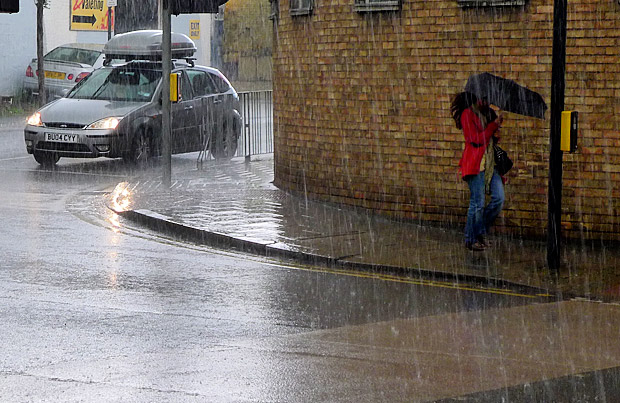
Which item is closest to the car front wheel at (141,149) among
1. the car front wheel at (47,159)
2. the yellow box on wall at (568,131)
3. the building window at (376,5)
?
the car front wheel at (47,159)

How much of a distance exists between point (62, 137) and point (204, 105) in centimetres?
312

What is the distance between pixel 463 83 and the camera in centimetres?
1345

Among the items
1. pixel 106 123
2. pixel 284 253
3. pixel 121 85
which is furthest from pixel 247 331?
pixel 121 85

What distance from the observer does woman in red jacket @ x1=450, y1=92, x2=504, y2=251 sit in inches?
451

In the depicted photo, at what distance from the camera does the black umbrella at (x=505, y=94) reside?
1127cm

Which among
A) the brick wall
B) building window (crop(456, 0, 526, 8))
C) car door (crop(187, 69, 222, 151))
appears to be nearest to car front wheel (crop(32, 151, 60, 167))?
car door (crop(187, 69, 222, 151))

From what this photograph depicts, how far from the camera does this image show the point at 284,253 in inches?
464

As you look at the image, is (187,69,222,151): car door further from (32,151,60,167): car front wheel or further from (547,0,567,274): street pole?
→ (547,0,567,274): street pole

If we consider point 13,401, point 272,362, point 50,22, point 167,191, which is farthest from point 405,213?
point 50,22

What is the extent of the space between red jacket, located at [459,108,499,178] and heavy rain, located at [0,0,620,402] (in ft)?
0.07

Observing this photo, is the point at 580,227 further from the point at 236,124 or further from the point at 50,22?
the point at 50,22

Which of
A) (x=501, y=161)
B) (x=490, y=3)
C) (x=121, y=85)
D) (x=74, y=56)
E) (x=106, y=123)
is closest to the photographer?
(x=501, y=161)

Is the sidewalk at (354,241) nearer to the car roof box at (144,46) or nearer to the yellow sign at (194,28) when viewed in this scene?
the car roof box at (144,46)

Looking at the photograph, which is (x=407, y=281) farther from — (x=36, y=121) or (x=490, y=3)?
(x=36, y=121)
